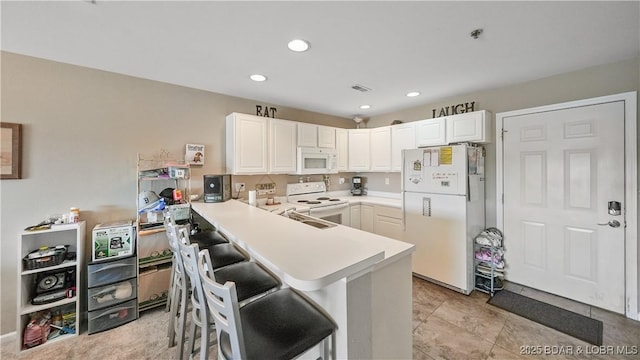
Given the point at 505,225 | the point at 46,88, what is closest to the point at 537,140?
the point at 505,225

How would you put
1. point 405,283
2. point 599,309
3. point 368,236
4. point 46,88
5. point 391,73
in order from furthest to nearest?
1. point 391,73
2. point 599,309
3. point 46,88
4. point 368,236
5. point 405,283

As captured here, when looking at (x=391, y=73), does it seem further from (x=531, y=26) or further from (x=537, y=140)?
(x=537, y=140)

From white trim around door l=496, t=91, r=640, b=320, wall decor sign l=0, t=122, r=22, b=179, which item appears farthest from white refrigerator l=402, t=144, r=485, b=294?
wall decor sign l=0, t=122, r=22, b=179

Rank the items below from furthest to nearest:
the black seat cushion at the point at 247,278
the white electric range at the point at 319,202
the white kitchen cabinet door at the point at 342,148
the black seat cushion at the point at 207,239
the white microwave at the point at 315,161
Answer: the white kitchen cabinet door at the point at 342,148, the white microwave at the point at 315,161, the white electric range at the point at 319,202, the black seat cushion at the point at 207,239, the black seat cushion at the point at 247,278

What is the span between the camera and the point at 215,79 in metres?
2.61

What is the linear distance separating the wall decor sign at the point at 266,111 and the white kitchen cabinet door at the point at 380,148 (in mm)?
1677

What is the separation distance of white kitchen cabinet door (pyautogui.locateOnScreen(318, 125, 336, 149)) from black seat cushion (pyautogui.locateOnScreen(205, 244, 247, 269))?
2.27 meters

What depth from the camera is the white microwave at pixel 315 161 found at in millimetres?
3506

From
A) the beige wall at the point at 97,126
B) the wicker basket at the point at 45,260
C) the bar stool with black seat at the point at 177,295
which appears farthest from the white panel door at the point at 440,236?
the wicker basket at the point at 45,260

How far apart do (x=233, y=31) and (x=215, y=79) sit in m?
1.04

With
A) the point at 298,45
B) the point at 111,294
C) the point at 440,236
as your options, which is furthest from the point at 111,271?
the point at 440,236

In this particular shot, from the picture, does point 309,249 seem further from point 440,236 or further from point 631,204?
point 631,204

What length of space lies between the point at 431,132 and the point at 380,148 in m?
0.86

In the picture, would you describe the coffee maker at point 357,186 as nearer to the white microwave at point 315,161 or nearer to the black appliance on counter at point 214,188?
the white microwave at point 315,161
